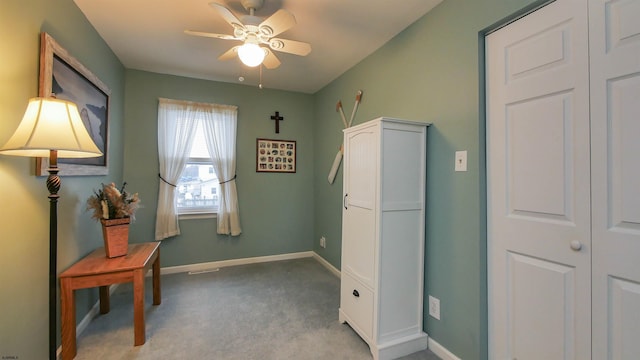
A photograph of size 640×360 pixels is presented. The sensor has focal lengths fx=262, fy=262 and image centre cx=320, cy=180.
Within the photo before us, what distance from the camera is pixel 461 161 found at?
1.72 meters

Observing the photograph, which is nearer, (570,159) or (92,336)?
(570,159)

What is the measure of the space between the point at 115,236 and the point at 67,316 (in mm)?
556

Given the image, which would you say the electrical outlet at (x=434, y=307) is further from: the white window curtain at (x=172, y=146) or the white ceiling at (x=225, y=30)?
the white window curtain at (x=172, y=146)

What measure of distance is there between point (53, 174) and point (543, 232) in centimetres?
249

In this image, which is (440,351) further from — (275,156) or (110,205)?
(275,156)

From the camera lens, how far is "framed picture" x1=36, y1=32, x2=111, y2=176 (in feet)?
4.99

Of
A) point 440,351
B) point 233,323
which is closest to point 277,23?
point 233,323

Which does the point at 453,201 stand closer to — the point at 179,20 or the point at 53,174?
the point at 53,174

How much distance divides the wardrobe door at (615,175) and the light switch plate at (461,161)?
59cm

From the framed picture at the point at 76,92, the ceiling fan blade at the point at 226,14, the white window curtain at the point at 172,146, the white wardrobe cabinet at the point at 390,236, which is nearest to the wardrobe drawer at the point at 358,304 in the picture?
the white wardrobe cabinet at the point at 390,236

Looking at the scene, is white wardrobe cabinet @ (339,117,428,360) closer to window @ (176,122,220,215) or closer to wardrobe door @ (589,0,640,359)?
wardrobe door @ (589,0,640,359)

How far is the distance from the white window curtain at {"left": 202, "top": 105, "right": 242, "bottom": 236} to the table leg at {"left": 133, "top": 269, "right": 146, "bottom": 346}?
5.27 feet

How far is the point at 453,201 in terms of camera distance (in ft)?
5.82

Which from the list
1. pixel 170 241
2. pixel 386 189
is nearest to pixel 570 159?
pixel 386 189
